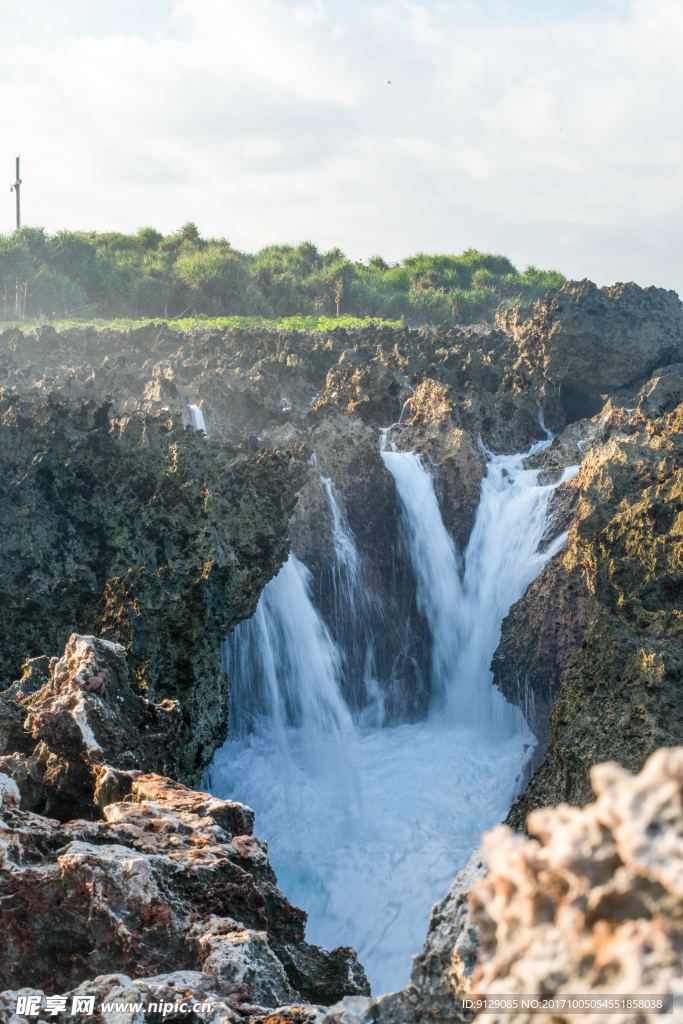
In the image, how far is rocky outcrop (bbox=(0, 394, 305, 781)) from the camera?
579cm

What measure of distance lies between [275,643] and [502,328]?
15520 millimetres

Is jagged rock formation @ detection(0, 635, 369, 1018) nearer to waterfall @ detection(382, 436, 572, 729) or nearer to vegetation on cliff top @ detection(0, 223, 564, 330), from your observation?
waterfall @ detection(382, 436, 572, 729)

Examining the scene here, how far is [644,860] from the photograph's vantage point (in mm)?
1069

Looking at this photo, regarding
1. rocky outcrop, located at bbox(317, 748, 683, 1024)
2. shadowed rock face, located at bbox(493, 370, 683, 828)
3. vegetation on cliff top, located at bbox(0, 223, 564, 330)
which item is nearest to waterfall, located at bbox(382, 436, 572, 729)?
shadowed rock face, located at bbox(493, 370, 683, 828)

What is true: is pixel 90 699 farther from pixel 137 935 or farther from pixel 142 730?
pixel 137 935

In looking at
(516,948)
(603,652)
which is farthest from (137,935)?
(603,652)

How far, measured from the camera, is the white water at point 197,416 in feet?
38.2

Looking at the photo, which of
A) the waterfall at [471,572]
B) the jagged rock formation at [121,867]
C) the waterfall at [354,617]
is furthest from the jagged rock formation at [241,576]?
the waterfall at [471,572]

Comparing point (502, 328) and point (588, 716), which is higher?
point (502, 328)

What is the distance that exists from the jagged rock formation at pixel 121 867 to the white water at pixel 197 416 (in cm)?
751

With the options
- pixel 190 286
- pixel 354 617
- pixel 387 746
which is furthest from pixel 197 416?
pixel 190 286

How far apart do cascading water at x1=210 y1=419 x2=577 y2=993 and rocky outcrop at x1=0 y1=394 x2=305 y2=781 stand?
5.94 ft

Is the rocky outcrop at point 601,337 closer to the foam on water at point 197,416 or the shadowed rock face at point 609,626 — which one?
the shadowed rock face at point 609,626

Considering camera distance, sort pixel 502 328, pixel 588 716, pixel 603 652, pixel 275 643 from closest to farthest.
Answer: pixel 588 716
pixel 603 652
pixel 275 643
pixel 502 328
